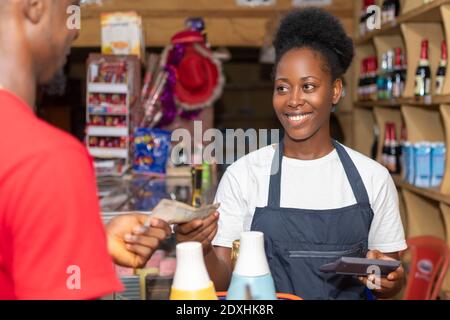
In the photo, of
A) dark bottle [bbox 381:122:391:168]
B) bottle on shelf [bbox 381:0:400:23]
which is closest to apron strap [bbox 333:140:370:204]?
bottle on shelf [bbox 381:0:400:23]

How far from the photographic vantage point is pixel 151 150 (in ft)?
12.1

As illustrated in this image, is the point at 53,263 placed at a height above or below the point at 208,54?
below

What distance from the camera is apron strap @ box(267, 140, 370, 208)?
5.14 ft

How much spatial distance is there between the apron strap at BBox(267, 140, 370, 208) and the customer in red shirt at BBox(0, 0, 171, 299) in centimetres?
87

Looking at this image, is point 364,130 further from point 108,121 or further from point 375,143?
point 108,121

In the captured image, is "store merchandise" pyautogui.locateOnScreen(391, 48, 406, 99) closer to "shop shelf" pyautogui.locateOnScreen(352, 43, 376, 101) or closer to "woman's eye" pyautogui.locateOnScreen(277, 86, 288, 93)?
"shop shelf" pyautogui.locateOnScreen(352, 43, 376, 101)

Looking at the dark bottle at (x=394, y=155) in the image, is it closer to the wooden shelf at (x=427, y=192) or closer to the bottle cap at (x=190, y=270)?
the wooden shelf at (x=427, y=192)

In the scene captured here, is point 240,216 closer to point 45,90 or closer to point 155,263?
point 155,263

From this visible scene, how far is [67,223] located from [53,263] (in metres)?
0.05

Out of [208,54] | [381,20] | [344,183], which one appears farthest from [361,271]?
[381,20]

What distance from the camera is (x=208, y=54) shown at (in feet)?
12.3

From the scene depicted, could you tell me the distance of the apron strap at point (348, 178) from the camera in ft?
5.14

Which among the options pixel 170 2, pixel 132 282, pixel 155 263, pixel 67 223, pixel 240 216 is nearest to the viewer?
pixel 67 223

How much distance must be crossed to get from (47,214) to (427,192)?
2.77m
